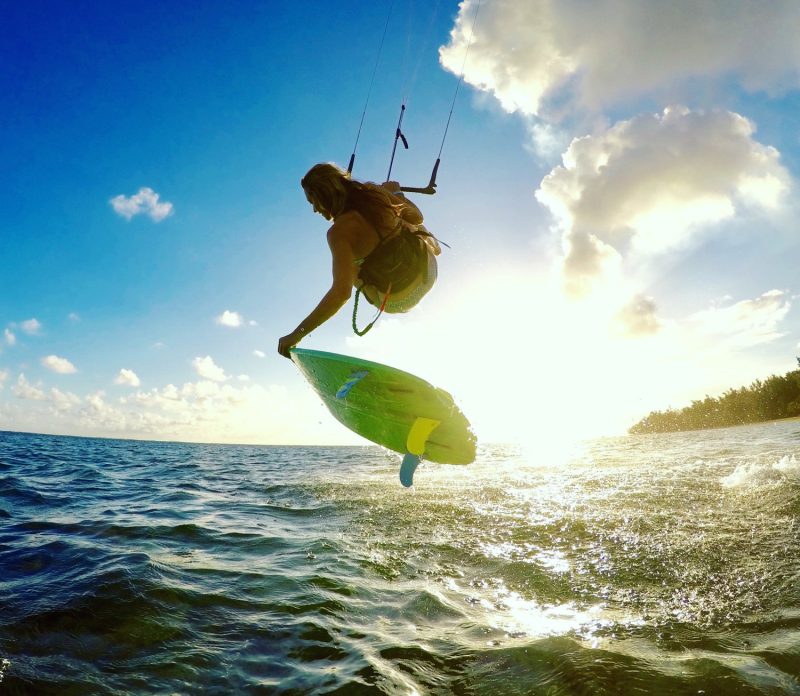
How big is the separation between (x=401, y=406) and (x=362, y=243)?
71.1 inches

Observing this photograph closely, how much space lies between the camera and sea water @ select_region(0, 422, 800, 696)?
2.75 m

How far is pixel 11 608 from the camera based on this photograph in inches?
149

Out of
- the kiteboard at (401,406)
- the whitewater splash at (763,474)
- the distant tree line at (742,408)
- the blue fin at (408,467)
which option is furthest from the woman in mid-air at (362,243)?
the distant tree line at (742,408)

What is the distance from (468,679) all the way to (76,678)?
101 inches

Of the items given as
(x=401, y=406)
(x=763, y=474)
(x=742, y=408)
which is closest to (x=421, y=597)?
(x=401, y=406)

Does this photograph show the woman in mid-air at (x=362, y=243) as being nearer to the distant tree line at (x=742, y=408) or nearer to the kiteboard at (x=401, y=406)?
the kiteboard at (x=401, y=406)

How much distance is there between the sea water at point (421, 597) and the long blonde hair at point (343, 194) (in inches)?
149

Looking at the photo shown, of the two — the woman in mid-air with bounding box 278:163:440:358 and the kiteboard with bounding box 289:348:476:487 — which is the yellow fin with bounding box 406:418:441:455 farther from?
the woman in mid-air with bounding box 278:163:440:358

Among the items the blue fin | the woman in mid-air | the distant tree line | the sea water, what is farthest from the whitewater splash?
the distant tree line

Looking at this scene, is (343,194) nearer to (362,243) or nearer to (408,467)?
(362,243)

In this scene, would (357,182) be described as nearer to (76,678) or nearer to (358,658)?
(358,658)

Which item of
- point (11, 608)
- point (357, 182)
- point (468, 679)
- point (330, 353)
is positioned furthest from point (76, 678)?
point (357, 182)

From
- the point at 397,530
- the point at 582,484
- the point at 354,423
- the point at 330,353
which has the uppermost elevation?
the point at 330,353

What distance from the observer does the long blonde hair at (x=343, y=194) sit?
14.5 ft
